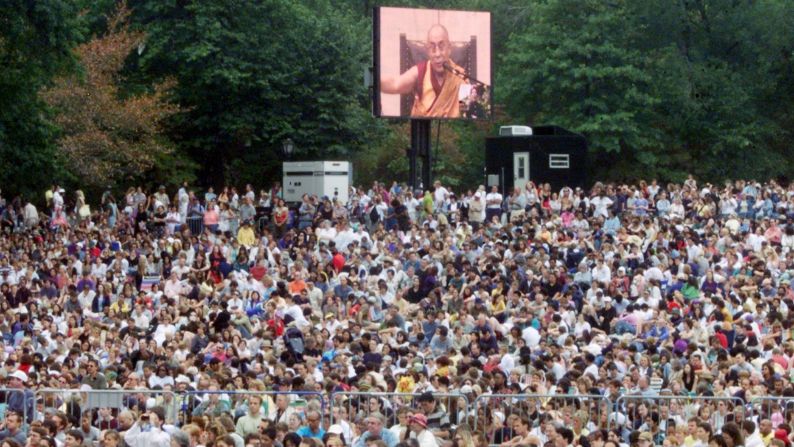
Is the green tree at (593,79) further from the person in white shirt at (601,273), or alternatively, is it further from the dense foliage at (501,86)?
the person in white shirt at (601,273)

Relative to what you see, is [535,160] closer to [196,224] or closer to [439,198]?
[439,198]

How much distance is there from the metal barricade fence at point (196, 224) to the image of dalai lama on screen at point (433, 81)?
5465 millimetres

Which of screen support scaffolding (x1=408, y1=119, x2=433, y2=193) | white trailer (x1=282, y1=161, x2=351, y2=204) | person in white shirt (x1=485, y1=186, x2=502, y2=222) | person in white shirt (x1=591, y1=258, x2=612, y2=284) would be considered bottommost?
person in white shirt (x1=591, y1=258, x2=612, y2=284)

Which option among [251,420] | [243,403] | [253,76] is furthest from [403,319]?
[253,76]

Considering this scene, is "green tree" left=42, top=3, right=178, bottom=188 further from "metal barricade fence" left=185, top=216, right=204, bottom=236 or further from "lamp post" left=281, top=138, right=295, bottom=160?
"metal barricade fence" left=185, top=216, right=204, bottom=236

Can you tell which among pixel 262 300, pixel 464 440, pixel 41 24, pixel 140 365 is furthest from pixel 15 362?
pixel 41 24

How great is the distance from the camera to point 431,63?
39.1m

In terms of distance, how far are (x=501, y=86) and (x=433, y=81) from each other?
16779 millimetres

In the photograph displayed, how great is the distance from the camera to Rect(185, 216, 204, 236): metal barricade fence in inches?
1471

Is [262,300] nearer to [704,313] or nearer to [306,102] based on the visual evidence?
[704,313]

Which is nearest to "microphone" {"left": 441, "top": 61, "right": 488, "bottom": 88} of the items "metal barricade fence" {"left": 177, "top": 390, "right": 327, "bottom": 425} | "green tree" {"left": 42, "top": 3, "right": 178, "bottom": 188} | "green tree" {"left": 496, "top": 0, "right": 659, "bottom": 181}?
"green tree" {"left": 42, "top": 3, "right": 178, "bottom": 188}

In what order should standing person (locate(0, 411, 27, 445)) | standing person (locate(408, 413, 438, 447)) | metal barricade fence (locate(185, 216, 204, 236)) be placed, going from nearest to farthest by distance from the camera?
standing person (locate(408, 413, 438, 447)) → standing person (locate(0, 411, 27, 445)) → metal barricade fence (locate(185, 216, 204, 236))

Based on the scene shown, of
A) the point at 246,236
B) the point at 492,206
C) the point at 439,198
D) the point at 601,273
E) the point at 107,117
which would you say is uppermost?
the point at 107,117

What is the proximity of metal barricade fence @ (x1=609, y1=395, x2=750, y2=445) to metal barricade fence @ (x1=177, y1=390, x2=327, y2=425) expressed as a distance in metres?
3.52
